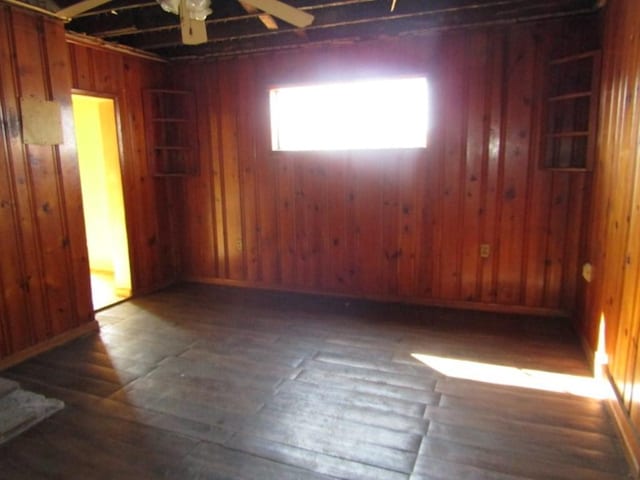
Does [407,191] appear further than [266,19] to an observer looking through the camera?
Yes

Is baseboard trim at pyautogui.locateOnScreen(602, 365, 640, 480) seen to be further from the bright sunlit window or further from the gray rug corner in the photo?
the gray rug corner

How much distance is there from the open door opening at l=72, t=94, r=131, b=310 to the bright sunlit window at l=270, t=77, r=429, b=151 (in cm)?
158

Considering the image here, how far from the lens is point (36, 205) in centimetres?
314

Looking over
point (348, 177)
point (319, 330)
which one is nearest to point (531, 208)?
point (348, 177)

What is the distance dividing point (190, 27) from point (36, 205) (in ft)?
6.01

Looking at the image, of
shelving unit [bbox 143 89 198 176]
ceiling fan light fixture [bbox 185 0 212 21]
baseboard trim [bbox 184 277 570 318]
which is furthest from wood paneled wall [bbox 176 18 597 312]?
ceiling fan light fixture [bbox 185 0 212 21]

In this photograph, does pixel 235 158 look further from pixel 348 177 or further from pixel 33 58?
pixel 33 58

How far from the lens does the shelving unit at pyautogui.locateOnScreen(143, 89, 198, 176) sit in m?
4.56

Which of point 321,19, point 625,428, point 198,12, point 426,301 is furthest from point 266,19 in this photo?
point 625,428

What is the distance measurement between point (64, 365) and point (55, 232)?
98 cm

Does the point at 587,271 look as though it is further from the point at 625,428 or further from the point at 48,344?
the point at 48,344

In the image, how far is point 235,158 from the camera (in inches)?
181

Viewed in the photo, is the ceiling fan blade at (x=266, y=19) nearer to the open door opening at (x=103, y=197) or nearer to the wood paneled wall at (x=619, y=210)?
the open door opening at (x=103, y=197)

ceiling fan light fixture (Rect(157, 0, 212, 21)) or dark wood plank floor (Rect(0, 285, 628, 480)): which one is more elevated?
ceiling fan light fixture (Rect(157, 0, 212, 21))
